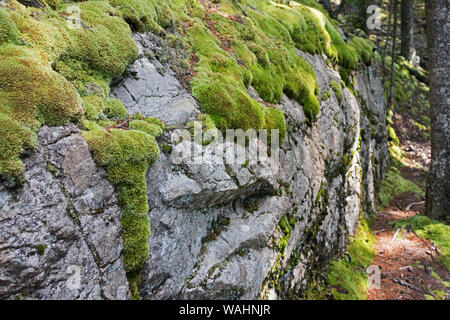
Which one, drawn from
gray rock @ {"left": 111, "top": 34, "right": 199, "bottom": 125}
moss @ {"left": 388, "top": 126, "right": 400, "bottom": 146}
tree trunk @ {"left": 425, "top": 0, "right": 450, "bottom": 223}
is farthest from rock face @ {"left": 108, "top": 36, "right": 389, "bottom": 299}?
moss @ {"left": 388, "top": 126, "right": 400, "bottom": 146}

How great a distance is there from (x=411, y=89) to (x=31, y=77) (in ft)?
74.8

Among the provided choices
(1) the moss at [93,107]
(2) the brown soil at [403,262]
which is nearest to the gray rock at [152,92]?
(1) the moss at [93,107]

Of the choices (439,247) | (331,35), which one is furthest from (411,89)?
(439,247)

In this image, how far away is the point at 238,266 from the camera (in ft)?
15.7

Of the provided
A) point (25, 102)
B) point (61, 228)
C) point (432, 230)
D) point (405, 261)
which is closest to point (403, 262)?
point (405, 261)

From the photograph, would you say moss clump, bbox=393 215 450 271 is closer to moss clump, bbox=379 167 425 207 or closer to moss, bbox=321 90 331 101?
moss clump, bbox=379 167 425 207

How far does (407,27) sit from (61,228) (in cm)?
2453

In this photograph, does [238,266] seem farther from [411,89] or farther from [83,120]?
[411,89]

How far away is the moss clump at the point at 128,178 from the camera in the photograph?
11.6 feet

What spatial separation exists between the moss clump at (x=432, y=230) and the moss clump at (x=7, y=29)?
10.1 meters

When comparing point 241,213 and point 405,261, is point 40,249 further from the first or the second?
point 405,261

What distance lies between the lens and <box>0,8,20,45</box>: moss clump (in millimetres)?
3432

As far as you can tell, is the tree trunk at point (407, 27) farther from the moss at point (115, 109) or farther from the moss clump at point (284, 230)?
the moss at point (115, 109)

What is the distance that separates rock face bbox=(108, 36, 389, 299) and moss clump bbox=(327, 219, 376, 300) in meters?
0.38
